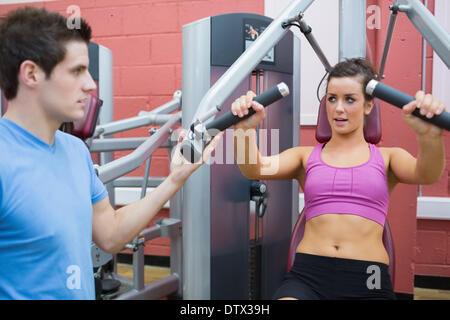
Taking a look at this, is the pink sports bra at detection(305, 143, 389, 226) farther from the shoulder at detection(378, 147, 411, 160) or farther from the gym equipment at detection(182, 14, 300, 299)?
the gym equipment at detection(182, 14, 300, 299)

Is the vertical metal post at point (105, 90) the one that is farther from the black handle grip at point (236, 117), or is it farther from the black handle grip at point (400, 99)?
the black handle grip at point (400, 99)

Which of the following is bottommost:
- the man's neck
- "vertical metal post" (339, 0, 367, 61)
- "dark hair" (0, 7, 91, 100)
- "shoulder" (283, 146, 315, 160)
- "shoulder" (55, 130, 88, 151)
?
"shoulder" (283, 146, 315, 160)

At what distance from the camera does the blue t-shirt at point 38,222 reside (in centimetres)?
72

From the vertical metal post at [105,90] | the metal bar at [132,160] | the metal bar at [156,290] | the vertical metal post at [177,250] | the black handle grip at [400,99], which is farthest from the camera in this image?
the vertical metal post at [177,250]

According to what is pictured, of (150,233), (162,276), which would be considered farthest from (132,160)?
(162,276)

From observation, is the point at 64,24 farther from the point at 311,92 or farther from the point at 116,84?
the point at 116,84

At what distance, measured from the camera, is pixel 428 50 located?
7.56 ft

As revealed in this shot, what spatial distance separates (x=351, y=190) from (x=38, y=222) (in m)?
0.92

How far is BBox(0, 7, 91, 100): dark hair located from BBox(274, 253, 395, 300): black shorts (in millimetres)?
858

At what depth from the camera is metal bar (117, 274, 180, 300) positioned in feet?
6.65

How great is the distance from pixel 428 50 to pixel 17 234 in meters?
2.28

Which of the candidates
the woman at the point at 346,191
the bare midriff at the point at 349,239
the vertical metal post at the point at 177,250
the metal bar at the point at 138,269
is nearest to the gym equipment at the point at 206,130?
the woman at the point at 346,191

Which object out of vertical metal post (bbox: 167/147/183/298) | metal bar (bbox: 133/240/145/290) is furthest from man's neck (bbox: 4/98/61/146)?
vertical metal post (bbox: 167/147/183/298)

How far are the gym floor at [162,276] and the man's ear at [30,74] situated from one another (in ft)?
6.79
